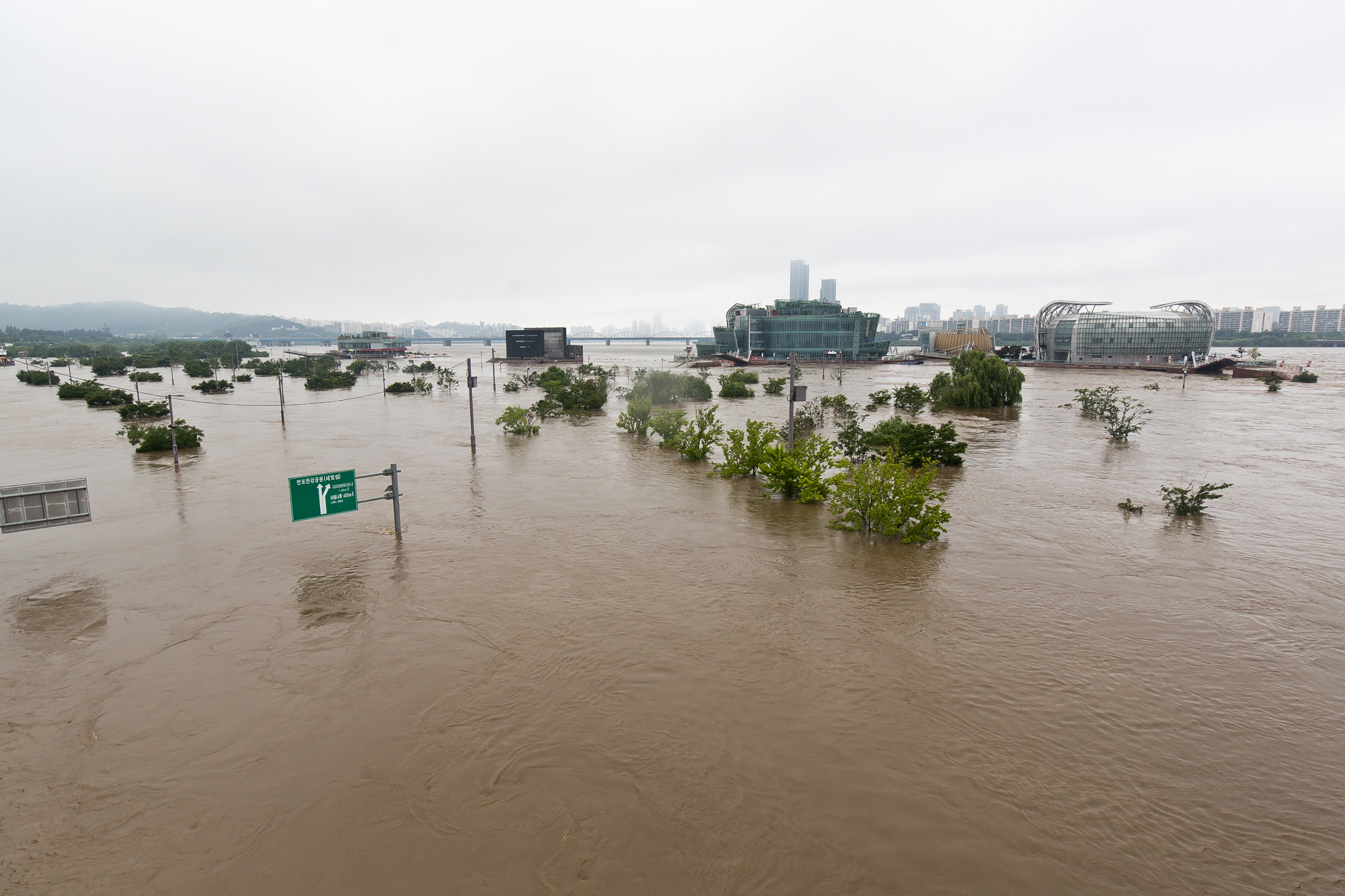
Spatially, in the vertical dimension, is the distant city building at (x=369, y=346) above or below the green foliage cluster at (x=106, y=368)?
above

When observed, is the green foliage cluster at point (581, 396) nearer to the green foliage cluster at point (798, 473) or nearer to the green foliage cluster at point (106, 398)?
the green foliage cluster at point (798, 473)

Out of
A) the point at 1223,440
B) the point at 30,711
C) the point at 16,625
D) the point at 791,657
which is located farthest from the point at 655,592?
the point at 1223,440

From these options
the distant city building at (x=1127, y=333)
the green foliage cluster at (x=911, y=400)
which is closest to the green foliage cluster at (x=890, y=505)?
the green foliage cluster at (x=911, y=400)

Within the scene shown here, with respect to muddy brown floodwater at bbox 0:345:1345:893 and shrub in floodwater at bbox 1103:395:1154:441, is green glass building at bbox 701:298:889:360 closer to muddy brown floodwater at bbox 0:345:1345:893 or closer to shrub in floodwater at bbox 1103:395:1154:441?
shrub in floodwater at bbox 1103:395:1154:441

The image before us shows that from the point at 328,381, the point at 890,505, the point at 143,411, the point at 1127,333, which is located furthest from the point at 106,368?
the point at 1127,333

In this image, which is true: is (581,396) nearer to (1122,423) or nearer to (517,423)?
(517,423)
